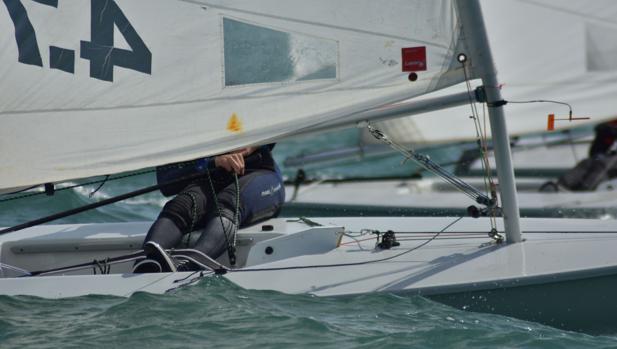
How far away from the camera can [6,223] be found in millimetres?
6156

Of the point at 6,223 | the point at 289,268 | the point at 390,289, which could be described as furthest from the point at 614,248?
the point at 6,223

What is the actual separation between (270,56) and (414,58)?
20.9 inches

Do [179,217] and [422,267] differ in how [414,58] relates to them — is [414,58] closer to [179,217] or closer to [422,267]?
[422,267]

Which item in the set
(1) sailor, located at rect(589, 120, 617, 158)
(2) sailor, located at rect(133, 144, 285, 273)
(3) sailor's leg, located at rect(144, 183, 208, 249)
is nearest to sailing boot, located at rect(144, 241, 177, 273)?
(2) sailor, located at rect(133, 144, 285, 273)

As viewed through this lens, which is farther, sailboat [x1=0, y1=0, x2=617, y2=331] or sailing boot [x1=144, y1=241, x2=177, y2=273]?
sailing boot [x1=144, y1=241, x2=177, y2=273]

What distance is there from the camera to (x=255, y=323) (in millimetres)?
3586

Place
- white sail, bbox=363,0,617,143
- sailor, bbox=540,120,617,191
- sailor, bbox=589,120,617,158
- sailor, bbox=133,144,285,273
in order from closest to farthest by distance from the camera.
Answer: sailor, bbox=133,144,285,273, white sail, bbox=363,0,617,143, sailor, bbox=540,120,617,191, sailor, bbox=589,120,617,158

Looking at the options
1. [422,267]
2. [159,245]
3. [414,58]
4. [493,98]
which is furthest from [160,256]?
[493,98]

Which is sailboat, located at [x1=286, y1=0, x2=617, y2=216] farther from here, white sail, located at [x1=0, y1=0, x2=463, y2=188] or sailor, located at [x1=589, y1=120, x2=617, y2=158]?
white sail, located at [x1=0, y1=0, x2=463, y2=188]

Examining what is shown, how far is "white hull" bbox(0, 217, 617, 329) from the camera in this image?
3680mm

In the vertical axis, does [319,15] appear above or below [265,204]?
above

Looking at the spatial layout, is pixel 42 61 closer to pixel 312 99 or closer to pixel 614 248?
pixel 312 99

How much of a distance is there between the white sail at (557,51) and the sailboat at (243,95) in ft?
8.82

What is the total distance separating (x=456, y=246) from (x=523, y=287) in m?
0.47
